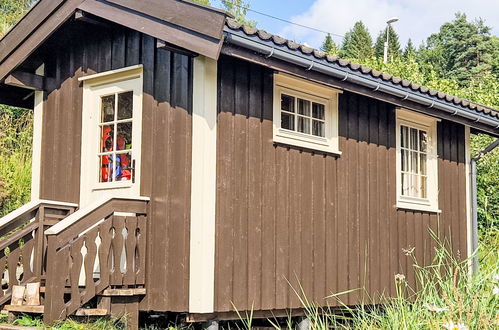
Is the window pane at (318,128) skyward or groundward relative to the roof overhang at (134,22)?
groundward

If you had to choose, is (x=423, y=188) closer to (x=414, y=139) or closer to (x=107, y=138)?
(x=414, y=139)

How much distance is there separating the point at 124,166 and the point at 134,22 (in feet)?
5.34

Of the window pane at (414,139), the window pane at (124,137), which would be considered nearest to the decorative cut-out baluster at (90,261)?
the window pane at (124,137)

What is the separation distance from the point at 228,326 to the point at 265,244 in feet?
2.96

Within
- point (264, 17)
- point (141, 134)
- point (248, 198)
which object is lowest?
point (248, 198)

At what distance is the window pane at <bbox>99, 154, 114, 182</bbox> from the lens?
25.1ft

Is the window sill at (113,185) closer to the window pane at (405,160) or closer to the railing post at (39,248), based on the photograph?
the railing post at (39,248)

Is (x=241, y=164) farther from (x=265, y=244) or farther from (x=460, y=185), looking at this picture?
(x=460, y=185)

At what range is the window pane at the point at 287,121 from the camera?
758 centimetres

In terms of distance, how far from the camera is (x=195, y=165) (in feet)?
22.0

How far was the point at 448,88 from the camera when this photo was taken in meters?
20.1

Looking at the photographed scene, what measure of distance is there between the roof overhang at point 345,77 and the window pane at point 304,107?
0.49 meters

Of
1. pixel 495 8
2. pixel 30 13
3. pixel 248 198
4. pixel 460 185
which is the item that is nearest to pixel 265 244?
pixel 248 198

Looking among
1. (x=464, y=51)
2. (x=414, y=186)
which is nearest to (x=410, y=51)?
(x=464, y=51)
